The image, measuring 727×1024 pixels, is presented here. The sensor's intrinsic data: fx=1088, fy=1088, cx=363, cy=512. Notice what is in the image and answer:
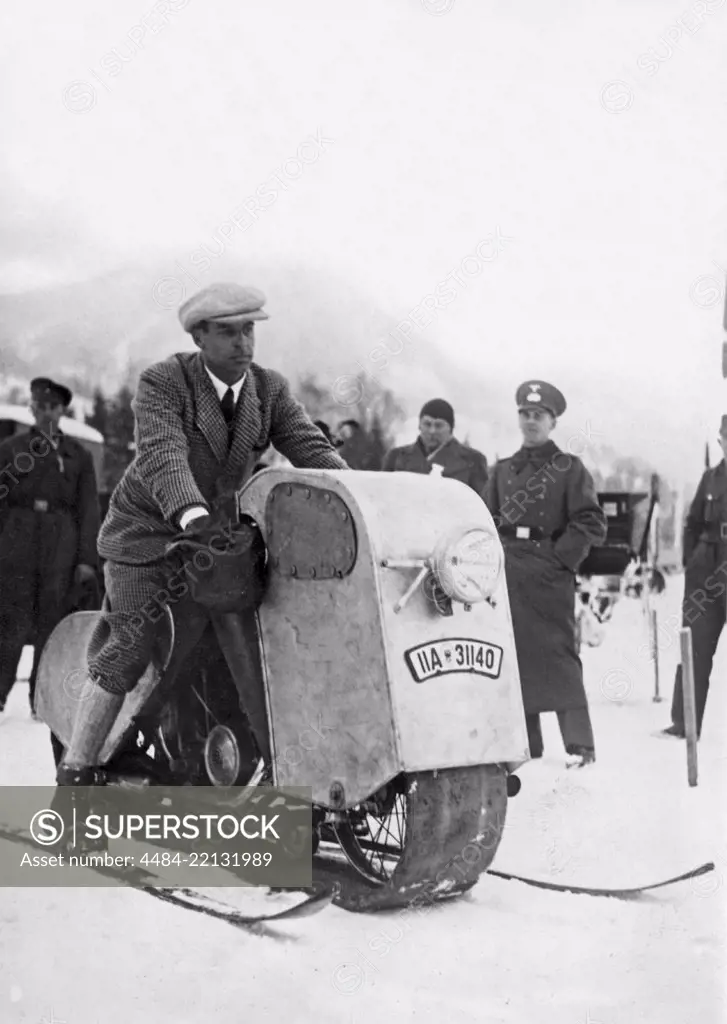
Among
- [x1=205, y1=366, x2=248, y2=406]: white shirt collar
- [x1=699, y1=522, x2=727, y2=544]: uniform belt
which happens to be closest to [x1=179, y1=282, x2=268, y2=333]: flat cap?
[x1=205, y1=366, x2=248, y2=406]: white shirt collar

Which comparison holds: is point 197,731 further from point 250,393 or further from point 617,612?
point 617,612

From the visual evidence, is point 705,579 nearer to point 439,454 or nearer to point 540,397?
point 540,397

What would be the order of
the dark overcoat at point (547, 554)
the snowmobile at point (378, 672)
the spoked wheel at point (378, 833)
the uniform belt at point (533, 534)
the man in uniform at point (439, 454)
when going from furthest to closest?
the uniform belt at point (533, 534)
the dark overcoat at point (547, 554)
the man in uniform at point (439, 454)
the spoked wheel at point (378, 833)
the snowmobile at point (378, 672)

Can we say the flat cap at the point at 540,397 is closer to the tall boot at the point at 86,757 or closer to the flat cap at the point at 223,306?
the flat cap at the point at 223,306

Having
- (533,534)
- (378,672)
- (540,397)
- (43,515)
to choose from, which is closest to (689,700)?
(533,534)

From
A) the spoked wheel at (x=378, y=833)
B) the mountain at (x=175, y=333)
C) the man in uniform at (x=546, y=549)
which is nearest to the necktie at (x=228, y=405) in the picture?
the mountain at (x=175, y=333)

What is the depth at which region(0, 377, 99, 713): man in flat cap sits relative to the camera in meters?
2.58

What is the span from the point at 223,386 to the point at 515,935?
1386mm

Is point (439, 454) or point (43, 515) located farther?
point (43, 515)

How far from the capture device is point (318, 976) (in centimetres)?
→ 237

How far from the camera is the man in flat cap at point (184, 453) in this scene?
7.99 feet

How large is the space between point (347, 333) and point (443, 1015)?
60.4 inches

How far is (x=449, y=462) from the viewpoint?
8.21ft

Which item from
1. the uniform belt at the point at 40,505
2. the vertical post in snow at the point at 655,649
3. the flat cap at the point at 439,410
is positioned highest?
the flat cap at the point at 439,410
